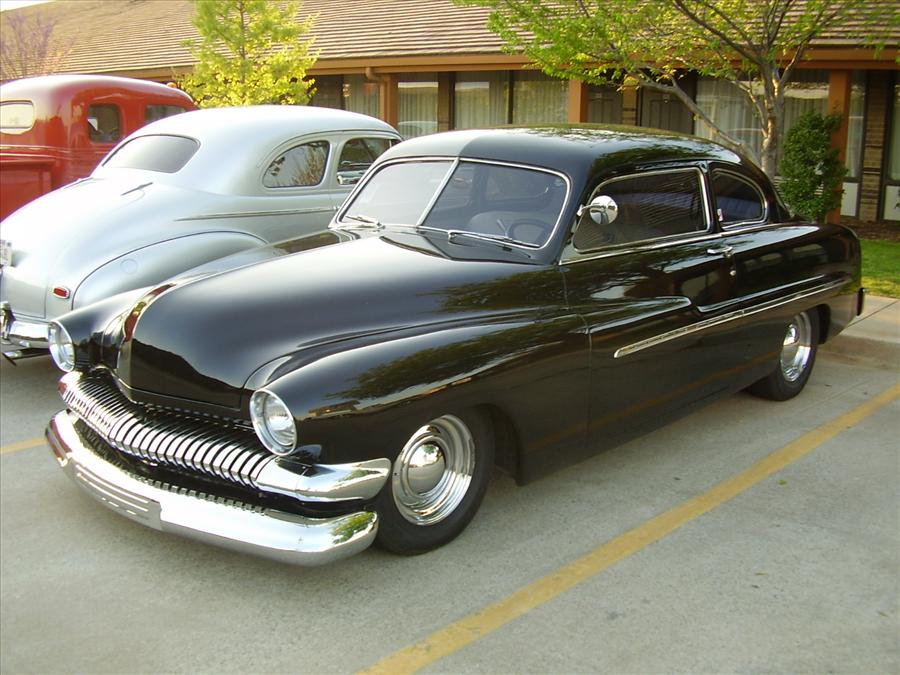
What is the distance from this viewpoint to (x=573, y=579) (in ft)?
12.6

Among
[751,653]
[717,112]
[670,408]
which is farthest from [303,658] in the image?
[717,112]

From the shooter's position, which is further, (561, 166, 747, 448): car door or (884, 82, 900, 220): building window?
Result: (884, 82, 900, 220): building window

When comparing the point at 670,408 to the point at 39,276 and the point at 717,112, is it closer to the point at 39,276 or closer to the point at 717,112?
the point at 39,276

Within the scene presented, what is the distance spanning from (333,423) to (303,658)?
0.82 meters

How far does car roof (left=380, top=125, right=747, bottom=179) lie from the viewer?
4816 mm

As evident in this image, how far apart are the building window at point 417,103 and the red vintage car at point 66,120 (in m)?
9.96

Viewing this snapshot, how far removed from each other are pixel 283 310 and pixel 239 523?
0.93 m

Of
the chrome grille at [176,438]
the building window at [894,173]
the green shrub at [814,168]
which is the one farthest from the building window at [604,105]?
the chrome grille at [176,438]

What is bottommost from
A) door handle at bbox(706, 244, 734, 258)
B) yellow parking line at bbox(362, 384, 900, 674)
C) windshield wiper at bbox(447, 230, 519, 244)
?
yellow parking line at bbox(362, 384, 900, 674)

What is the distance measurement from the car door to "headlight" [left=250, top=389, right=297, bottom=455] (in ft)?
5.17

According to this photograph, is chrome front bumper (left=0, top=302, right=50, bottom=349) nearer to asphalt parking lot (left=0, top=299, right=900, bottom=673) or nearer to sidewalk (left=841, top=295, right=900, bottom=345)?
asphalt parking lot (left=0, top=299, right=900, bottom=673)

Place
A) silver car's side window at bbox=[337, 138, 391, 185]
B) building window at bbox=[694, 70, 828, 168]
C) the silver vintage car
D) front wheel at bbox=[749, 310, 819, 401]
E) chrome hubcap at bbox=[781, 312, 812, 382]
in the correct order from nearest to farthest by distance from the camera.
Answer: front wheel at bbox=[749, 310, 819, 401]
chrome hubcap at bbox=[781, 312, 812, 382]
the silver vintage car
silver car's side window at bbox=[337, 138, 391, 185]
building window at bbox=[694, 70, 828, 168]

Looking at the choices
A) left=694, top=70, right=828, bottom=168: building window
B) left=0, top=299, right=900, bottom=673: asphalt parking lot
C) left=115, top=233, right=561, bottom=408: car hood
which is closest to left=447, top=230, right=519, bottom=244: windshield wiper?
left=115, top=233, right=561, bottom=408: car hood

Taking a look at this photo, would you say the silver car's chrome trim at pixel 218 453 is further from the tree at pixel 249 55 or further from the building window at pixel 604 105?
the building window at pixel 604 105
